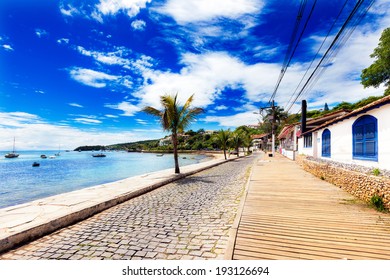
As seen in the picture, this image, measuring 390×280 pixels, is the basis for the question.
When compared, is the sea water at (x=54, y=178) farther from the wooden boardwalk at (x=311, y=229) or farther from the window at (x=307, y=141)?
the window at (x=307, y=141)

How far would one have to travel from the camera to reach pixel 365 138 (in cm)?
712

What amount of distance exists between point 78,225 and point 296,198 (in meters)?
5.88

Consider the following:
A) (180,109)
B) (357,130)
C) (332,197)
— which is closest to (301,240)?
(332,197)

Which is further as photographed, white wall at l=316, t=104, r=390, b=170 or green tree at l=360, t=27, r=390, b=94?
green tree at l=360, t=27, r=390, b=94

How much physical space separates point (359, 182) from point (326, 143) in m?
6.48

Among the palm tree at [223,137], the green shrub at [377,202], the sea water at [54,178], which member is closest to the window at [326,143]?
the green shrub at [377,202]

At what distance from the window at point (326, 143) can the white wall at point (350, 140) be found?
1.41ft

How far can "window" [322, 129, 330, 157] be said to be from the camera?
11.2 m

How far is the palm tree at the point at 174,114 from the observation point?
12.2 m

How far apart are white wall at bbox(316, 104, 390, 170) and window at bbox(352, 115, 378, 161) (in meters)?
0.17

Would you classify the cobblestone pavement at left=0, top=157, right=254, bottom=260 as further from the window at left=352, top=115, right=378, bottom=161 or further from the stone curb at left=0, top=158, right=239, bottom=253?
the window at left=352, top=115, right=378, bottom=161

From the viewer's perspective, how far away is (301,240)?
3.28 meters

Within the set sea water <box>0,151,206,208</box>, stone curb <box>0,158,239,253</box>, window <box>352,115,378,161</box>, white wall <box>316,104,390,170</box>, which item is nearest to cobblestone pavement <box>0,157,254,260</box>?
stone curb <box>0,158,239,253</box>

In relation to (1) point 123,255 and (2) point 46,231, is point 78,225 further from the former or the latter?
(1) point 123,255
